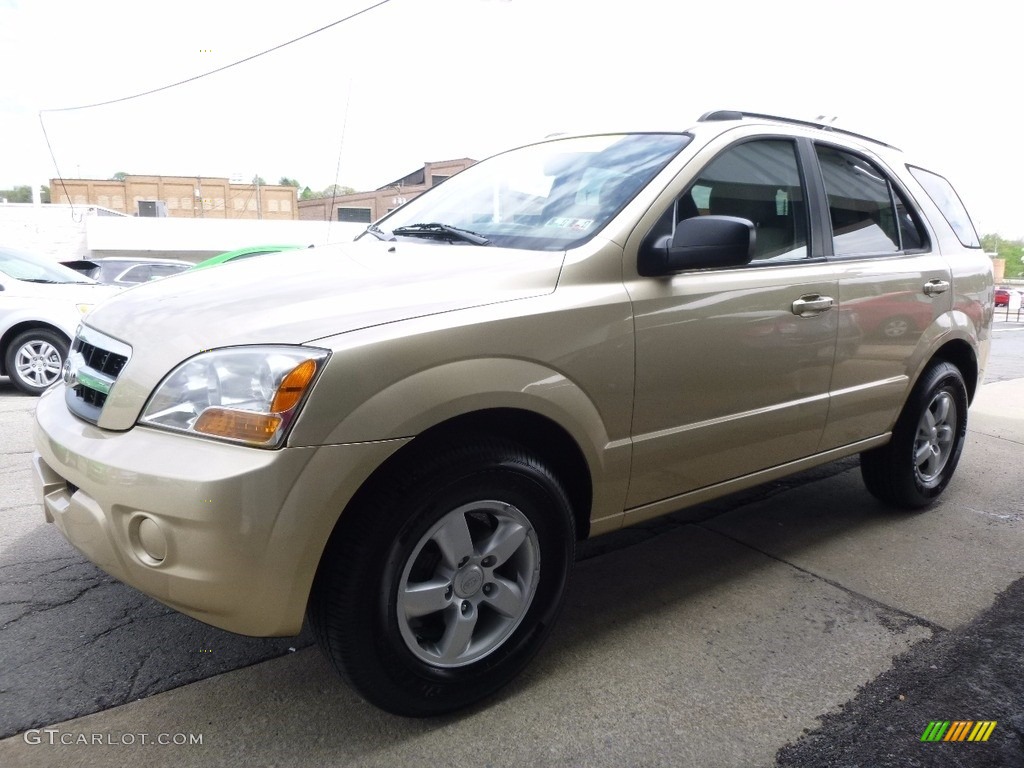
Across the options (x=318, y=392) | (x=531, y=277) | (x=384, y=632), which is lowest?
(x=384, y=632)

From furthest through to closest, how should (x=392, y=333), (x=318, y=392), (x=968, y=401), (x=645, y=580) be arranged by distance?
(x=968, y=401)
(x=645, y=580)
(x=392, y=333)
(x=318, y=392)

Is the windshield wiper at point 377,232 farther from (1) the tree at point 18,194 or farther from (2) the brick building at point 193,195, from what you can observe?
(1) the tree at point 18,194

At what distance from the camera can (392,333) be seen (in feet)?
7.25

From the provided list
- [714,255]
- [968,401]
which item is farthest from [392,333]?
[968,401]

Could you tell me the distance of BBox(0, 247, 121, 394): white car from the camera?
24.7ft

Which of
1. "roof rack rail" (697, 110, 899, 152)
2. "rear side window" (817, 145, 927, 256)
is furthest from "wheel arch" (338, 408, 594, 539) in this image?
"rear side window" (817, 145, 927, 256)

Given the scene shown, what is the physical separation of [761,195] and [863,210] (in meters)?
0.79

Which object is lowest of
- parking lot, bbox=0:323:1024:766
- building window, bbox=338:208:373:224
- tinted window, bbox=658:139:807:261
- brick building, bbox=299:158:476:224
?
parking lot, bbox=0:323:1024:766

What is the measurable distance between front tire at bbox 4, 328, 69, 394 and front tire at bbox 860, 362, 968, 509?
686 centimetres

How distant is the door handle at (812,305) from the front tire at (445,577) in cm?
134

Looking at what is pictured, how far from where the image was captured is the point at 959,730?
8.07ft

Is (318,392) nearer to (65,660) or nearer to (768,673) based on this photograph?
(65,660)

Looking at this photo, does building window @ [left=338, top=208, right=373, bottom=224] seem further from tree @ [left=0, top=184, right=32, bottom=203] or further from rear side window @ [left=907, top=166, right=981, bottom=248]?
rear side window @ [left=907, top=166, right=981, bottom=248]

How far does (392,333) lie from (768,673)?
5.47 feet
